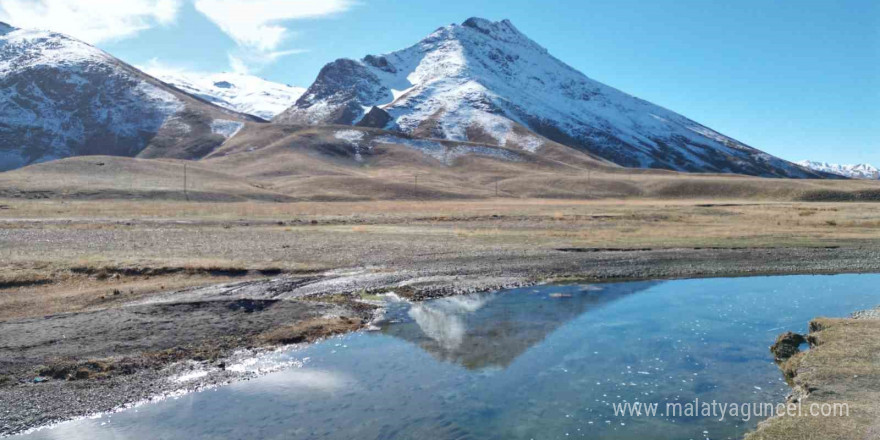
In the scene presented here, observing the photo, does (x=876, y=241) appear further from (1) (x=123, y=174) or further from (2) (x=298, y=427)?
(1) (x=123, y=174)

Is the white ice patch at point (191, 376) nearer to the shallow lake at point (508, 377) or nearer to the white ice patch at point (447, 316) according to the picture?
the shallow lake at point (508, 377)

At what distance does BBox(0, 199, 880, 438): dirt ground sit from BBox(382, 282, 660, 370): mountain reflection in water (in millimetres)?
2003

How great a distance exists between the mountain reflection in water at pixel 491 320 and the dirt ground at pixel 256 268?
2003 millimetres

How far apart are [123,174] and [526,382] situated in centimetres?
11982

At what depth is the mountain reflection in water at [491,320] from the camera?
20.3 meters

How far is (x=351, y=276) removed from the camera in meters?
32.7

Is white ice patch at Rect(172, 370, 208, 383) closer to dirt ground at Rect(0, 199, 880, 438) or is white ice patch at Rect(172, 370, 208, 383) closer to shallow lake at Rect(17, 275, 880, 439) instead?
dirt ground at Rect(0, 199, 880, 438)

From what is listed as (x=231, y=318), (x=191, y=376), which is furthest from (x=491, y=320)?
(x=191, y=376)

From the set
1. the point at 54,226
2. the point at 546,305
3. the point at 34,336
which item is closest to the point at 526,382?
the point at 546,305

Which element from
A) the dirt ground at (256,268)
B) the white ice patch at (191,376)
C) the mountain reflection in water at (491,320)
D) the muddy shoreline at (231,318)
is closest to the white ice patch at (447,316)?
the mountain reflection in water at (491,320)

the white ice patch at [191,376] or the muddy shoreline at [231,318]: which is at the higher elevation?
the muddy shoreline at [231,318]

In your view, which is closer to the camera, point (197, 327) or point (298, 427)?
point (298, 427)

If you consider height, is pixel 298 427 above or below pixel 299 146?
below

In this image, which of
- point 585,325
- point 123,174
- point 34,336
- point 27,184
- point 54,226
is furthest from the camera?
point 123,174
